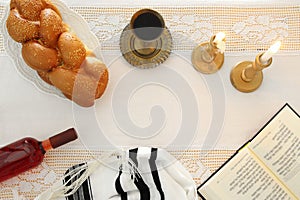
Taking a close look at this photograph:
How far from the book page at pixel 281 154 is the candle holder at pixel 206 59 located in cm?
14

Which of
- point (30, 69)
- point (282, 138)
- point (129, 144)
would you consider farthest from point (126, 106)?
point (282, 138)

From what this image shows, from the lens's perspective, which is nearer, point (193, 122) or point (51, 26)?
point (51, 26)

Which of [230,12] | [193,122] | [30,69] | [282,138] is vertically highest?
[30,69]

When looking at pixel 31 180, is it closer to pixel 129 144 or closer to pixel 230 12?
pixel 129 144

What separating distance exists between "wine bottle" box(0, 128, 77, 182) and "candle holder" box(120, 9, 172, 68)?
0.57ft

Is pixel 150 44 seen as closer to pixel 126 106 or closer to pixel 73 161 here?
pixel 126 106

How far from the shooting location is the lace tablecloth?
902 mm

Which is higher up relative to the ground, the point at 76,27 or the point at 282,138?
the point at 76,27

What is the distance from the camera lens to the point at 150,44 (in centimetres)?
88

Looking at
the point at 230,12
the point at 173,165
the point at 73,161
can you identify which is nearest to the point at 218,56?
the point at 230,12

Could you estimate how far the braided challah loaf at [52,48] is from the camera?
31.8 inches

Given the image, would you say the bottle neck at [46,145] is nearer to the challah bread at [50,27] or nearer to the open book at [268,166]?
the challah bread at [50,27]

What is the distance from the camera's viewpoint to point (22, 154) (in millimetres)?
862

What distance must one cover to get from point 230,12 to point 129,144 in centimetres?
30
